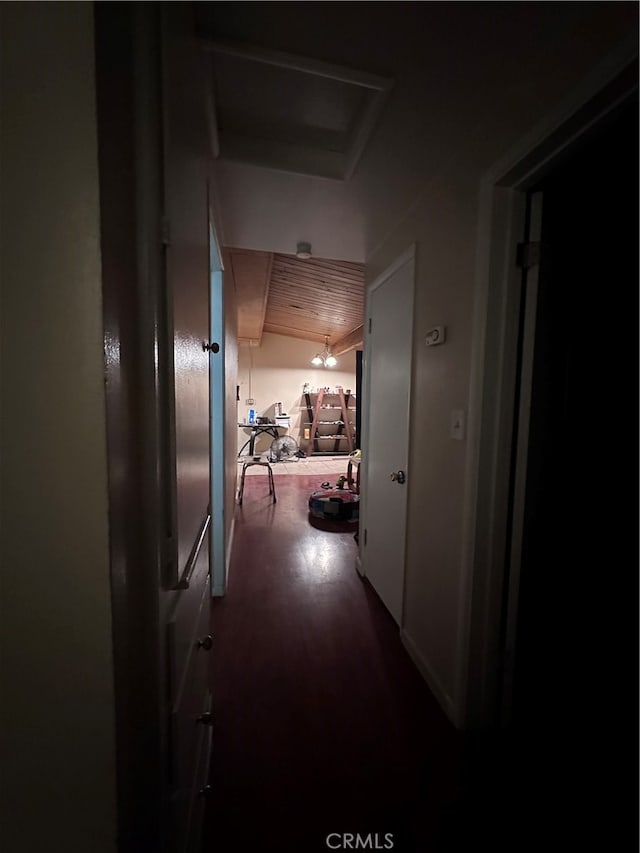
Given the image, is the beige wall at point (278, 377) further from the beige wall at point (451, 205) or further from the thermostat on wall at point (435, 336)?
the thermostat on wall at point (435, 336)

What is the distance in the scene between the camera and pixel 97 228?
16.2 inches

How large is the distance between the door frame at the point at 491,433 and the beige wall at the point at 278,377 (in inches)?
248

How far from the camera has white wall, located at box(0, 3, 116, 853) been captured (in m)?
0.39

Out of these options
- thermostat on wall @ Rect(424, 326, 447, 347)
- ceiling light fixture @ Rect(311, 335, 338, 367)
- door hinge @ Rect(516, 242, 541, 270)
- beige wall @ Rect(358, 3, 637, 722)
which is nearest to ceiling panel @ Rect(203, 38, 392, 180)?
beige wall @ Rect(358, 3, 637, 722)

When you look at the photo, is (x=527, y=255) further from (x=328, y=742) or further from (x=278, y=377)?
(x=278, y=377)

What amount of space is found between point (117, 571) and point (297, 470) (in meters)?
5.56

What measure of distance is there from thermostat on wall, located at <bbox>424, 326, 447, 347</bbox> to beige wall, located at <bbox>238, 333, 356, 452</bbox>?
6.01m

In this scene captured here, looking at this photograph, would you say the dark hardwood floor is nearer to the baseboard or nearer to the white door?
the baseboard

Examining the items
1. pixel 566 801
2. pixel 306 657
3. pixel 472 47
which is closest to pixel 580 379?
pixel 472 47

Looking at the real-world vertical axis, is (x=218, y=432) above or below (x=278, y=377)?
below

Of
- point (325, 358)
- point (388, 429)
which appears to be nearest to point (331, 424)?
point (325, 358)

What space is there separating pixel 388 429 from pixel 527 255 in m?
1.13

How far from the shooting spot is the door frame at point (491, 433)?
1.12 meters

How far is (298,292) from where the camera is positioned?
388 centimetres
